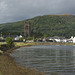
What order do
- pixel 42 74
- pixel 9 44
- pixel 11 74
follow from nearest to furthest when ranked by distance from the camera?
1. pixel 11 74
2. pixel 42 74
3. pixel 9 44

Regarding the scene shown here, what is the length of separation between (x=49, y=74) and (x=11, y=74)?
603 cm

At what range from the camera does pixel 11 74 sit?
97.3ft

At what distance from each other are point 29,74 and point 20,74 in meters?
1.38

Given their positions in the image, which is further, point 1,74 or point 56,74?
point 56,74

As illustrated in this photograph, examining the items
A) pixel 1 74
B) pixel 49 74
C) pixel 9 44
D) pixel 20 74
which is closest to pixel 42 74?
pixel 49 74

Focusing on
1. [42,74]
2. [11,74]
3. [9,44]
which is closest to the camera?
[11,74]

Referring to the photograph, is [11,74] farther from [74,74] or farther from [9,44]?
[9,44]

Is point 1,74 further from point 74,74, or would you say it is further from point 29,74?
point 74,74

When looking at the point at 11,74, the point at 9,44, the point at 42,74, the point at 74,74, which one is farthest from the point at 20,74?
the point at 9,44

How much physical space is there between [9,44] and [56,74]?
338 feet

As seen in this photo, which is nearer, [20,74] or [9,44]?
[20,74]

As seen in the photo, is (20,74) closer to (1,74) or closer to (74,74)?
(1,74)

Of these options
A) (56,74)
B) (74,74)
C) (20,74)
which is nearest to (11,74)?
(20,74)

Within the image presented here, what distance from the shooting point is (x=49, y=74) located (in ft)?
106
